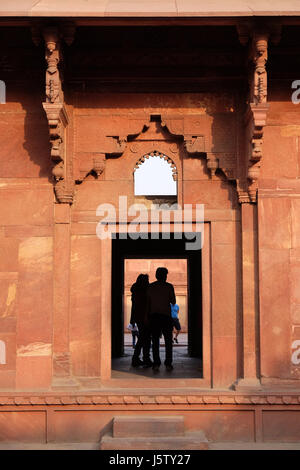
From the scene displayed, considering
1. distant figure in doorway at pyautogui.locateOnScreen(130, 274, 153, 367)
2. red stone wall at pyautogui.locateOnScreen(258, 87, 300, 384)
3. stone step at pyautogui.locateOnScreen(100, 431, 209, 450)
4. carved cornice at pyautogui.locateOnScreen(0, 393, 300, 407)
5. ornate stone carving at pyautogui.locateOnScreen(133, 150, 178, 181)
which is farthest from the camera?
distant figure in doorway at pyautogui.locateOnScreen(130, 274, 153, 367)

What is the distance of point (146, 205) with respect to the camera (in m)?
7.29

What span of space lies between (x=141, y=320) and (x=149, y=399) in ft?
7.62

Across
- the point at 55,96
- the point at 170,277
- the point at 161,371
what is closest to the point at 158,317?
the point at 161,371

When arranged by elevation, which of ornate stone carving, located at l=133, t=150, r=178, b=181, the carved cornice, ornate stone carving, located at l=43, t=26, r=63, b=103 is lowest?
the carved cornice

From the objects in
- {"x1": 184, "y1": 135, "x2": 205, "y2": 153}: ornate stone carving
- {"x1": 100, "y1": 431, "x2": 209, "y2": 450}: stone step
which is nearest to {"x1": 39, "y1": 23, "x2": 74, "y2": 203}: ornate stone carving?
{"x1": 184, "y1": 135, "x2": 205, "y2": 153}: ornate stone carving

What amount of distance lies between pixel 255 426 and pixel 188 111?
390 centimetres

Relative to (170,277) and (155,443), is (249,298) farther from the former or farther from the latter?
(170,277)

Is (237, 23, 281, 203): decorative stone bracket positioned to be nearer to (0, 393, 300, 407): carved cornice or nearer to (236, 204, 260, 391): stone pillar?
(236, 204, 260, 391): stone pillar

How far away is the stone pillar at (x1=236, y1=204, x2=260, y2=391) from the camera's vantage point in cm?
684

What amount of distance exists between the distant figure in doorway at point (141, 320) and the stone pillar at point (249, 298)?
6.89 ft

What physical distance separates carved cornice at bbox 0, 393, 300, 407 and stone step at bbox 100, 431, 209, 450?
491 millimetres

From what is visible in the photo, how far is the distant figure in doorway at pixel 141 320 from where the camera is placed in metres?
8.80

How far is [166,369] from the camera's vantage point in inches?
330

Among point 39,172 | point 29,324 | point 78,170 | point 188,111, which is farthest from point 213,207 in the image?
point 29,324
